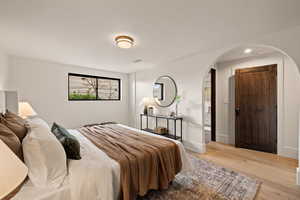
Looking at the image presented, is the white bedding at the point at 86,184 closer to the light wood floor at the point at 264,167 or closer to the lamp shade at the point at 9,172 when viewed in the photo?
the lamp shade at the point at 9,172

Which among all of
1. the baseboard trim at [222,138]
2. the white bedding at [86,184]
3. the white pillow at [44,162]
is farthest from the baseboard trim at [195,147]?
the white pillow at [44,162]

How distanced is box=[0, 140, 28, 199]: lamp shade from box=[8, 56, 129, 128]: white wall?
380 cm

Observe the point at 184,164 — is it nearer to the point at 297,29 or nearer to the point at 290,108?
the point at 297,29

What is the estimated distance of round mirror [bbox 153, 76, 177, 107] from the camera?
12.8ft

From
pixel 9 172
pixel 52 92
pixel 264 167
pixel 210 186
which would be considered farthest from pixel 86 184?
pixel 52 92

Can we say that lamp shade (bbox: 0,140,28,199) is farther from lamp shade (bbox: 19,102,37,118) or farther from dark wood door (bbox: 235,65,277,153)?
dark wood door (bbox: 235,65,277,153)

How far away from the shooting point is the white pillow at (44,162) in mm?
1093

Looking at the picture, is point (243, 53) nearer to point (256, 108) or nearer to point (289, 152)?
point (256, 108)

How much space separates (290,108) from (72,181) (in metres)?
4.23

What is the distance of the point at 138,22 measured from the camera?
1906 mm

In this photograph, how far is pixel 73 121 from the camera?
4.18 metres

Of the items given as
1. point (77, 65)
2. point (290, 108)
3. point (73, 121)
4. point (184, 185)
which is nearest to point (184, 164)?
point (184, 185)

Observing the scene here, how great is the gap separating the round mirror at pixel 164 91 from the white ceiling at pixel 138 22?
1.24 meters

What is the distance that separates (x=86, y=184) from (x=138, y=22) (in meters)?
2.02
